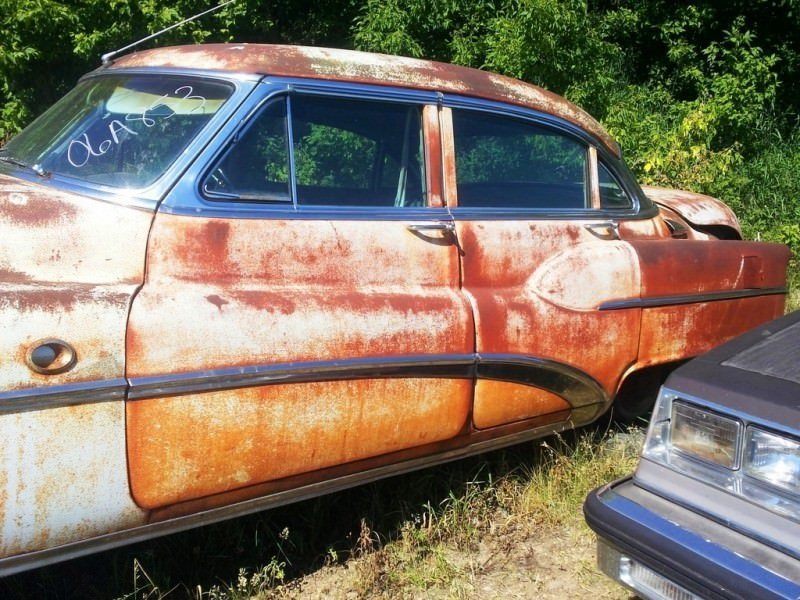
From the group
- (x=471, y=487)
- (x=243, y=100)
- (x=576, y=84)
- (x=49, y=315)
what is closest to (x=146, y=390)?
(x=49, y=315)

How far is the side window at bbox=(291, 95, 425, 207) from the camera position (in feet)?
10.4

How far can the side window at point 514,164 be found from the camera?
11.4 ft

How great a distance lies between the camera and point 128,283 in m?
2.53

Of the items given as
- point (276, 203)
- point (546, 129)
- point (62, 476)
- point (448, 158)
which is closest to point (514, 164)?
point (546, 129)

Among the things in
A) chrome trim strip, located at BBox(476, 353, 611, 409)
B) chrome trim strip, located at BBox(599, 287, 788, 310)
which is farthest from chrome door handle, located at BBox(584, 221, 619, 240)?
chrome trim strip, located at BBox(476, 353, 611, 409)

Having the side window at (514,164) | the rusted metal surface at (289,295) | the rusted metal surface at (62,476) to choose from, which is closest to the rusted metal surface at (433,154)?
the side window at (514,164)

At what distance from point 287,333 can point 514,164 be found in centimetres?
156

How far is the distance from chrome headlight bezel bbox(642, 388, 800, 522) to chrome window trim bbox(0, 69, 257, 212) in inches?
68.8

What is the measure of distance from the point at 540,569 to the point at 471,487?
508 mm

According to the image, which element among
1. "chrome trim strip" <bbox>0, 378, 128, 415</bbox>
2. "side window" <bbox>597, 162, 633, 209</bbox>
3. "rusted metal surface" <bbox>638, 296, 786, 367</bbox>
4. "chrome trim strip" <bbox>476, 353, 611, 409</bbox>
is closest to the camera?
"chrome trim strip" <bbox>0, 378, 128, 415</bbox>

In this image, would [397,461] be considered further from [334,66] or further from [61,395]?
[334,66]

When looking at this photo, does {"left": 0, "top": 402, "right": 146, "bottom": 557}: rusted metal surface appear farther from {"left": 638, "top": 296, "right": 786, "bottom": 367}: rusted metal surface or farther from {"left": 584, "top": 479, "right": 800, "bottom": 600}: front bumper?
{"left": 638, "top": 296, "right": 786, "bottom": 367}: rusted metal surface

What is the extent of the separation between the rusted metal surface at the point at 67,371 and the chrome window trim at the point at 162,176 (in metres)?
0.14

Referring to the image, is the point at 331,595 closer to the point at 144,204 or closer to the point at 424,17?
the point at 144,204
